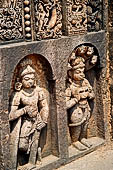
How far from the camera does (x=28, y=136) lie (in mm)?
3699

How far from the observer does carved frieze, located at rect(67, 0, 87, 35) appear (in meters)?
3.93

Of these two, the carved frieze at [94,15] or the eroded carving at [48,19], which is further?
the carved frieze at [94,15]

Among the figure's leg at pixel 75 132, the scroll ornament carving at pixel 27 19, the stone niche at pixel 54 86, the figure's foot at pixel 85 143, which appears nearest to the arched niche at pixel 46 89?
the stone niche at pixel 54 86

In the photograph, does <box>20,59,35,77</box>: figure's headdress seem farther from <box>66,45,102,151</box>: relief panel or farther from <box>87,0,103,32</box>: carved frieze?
<box>87,0,103,32</box>: carved frieze

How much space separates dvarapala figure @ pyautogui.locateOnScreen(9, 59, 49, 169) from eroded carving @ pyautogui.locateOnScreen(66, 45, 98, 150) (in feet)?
1.47

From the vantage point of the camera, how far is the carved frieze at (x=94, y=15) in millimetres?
4191

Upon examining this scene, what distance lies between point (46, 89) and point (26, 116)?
0.39 meters

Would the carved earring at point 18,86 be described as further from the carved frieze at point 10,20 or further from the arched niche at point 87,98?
the arched niche at point 87,98

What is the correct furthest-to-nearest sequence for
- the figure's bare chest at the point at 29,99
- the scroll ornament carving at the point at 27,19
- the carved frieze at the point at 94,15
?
1. the carved frieze at the point at 94,15
2. the figure's bare chest at the point at 29,99
3. the scroll ornament carving at the point at 27,19

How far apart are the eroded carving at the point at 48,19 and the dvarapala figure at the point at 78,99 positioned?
0.39m

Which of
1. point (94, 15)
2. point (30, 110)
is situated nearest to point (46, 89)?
point (30, 110)

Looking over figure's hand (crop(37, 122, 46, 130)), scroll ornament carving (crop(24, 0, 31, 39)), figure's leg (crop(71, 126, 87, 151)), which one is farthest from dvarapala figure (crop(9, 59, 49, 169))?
figure's leg (crop(71, 126, 87, 151))

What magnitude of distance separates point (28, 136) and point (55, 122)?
1.30 feet

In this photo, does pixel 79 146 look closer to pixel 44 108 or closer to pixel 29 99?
pixel 44 108
